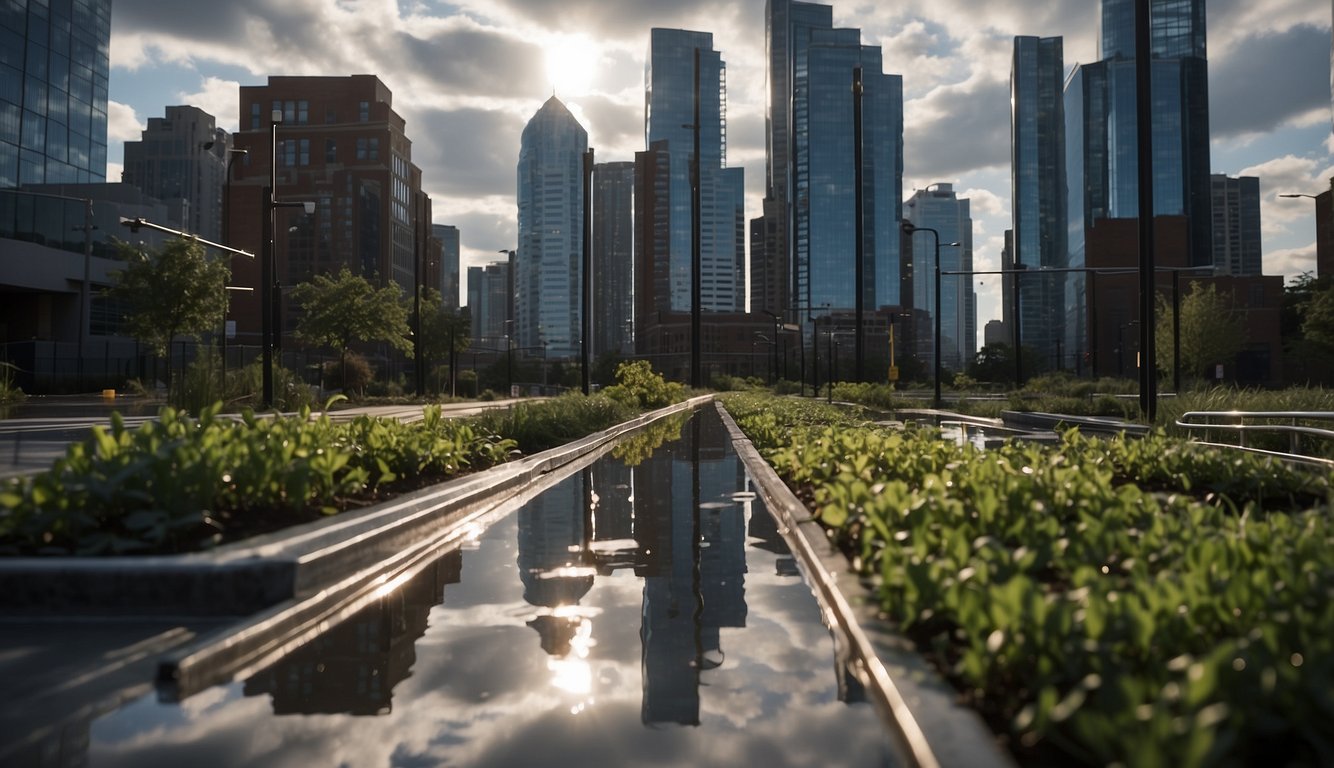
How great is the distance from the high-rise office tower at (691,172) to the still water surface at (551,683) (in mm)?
37617

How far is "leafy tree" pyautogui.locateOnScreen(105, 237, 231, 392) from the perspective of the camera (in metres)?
41.1

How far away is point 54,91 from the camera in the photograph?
7500cm

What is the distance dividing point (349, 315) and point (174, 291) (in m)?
13.0

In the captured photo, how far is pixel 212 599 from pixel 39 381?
58.0 metres

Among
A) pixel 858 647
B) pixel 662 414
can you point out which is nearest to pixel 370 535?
pixel 858 647

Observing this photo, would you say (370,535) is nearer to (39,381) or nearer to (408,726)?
(408,726)

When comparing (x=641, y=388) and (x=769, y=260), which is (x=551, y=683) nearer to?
(x=641, y=388)

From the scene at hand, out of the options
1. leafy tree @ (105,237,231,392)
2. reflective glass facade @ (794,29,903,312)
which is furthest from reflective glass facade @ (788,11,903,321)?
leafy tree @ (105,237,231,392)

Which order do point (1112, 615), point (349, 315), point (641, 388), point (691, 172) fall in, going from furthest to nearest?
point (349, 315) < point (691, 172) < point (641, 388) < point (1112, 615)

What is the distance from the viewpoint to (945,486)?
683 cm

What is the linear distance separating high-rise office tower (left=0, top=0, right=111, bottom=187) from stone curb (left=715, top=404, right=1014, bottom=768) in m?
81.0

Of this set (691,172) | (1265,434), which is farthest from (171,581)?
(691,172)

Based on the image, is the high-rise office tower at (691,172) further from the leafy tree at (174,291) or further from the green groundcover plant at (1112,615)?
the green groundcover plant at (1112,615)

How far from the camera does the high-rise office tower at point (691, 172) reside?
212 feet
